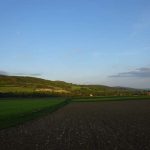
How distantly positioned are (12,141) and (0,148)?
2.24 metres

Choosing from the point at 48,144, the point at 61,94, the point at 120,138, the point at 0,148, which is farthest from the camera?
the point at 61,94

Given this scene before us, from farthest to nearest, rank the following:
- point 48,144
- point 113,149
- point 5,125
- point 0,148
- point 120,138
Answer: point 5,125
point 120,138
point 48,144
point 0,148
point 113,149

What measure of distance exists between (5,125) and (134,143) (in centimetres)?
1331

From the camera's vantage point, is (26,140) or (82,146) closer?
(82,146)

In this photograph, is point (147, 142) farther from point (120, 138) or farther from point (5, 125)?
point (5, 125)

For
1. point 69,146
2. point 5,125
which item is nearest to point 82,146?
point 69,146

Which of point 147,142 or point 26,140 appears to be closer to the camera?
point 147,142

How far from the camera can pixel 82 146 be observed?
13656mm

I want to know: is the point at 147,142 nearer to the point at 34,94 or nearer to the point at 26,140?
the point at 26,140

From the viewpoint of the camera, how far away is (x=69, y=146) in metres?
13.8

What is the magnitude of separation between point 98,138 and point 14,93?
118 metres

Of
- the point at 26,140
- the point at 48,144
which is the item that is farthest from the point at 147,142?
the point at 26,140

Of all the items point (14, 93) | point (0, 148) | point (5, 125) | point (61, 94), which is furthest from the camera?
point (61, 94)

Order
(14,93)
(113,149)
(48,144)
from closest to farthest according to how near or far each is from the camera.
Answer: (113,149) < (48,144) < (14,93)
